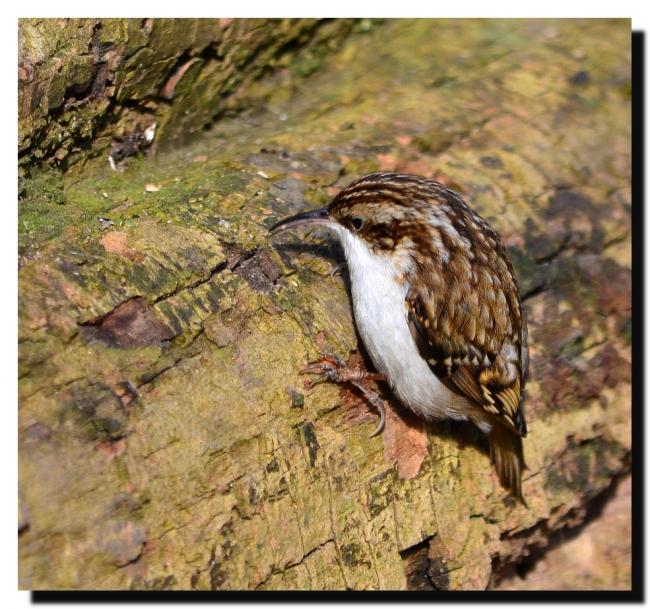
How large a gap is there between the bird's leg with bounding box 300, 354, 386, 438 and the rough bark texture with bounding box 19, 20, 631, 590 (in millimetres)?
38

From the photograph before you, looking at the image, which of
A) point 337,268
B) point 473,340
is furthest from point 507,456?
point 337,268

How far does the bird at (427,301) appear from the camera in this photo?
9.18ft

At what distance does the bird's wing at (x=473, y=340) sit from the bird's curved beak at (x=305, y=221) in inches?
16.9

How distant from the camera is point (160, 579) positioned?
2.33 meters

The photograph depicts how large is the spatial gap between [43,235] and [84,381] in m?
0.54

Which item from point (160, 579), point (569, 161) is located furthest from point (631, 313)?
point (160, 579)

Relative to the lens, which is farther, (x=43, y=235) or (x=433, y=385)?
(x=433, y=385)

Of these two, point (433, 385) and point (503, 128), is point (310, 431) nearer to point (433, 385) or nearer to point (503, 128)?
point (433, 385)

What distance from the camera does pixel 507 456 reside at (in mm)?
3102

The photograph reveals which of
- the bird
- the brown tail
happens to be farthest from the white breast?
the brown tail

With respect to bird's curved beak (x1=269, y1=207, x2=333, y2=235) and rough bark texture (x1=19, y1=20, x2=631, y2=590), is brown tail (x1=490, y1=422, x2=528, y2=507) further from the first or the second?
bird's curved beak (x1=269, y1=207, x2=333, y2=235)

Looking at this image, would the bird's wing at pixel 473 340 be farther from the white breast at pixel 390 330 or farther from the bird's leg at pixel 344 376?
the bird's leg at pixel 344 376

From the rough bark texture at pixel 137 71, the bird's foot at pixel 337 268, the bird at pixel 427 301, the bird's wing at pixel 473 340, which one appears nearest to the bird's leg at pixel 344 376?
the bird at pixel 427 301

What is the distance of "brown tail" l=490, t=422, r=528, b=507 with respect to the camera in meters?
3.07
